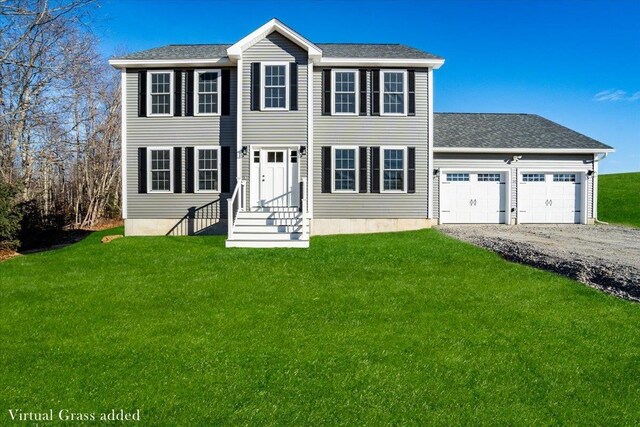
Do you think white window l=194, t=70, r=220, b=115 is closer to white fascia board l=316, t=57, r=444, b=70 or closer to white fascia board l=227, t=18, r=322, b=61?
white fascia board l=227, t=18, r=322, b=61

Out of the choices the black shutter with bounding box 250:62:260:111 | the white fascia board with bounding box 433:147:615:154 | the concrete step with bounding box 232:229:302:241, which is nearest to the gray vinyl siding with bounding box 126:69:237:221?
the black shutter with bounding box 250:62:260:111

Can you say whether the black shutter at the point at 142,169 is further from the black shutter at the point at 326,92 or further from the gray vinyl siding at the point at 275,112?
the black shutter at the point at 326,92

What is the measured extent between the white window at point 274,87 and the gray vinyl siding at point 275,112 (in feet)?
0.57

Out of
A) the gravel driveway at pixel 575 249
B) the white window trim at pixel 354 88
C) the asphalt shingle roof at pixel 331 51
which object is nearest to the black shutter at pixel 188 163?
the asphalt shingle roof at pixel 331 51

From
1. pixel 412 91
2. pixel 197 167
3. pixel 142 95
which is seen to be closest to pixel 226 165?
A: pixel 197 167

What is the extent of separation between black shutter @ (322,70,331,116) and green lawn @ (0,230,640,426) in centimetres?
750

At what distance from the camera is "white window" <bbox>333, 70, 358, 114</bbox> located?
48.3ft

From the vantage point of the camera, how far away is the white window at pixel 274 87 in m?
14.3

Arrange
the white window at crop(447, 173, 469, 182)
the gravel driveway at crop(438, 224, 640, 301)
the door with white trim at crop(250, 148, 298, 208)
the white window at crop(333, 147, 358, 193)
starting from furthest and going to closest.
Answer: the white window at crop(447, 173, 469, 182), the white window at crop(333, 147, 358, 193), the door with white trim at crop(250, 148, 298, 208), the gravel driveway at crop(438, 224, 640, 301)

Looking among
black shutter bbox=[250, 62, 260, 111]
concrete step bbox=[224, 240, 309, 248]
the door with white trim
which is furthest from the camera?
the door with white trim

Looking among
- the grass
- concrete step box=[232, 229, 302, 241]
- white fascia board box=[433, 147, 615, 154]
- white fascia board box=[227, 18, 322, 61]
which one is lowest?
concrete step box=[232, 229, 302, 241]

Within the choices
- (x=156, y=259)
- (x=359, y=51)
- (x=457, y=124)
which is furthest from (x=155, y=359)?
(x=457, y=124)

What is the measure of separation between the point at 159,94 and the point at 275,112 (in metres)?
4.23

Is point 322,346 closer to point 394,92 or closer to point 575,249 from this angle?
point 575,249
